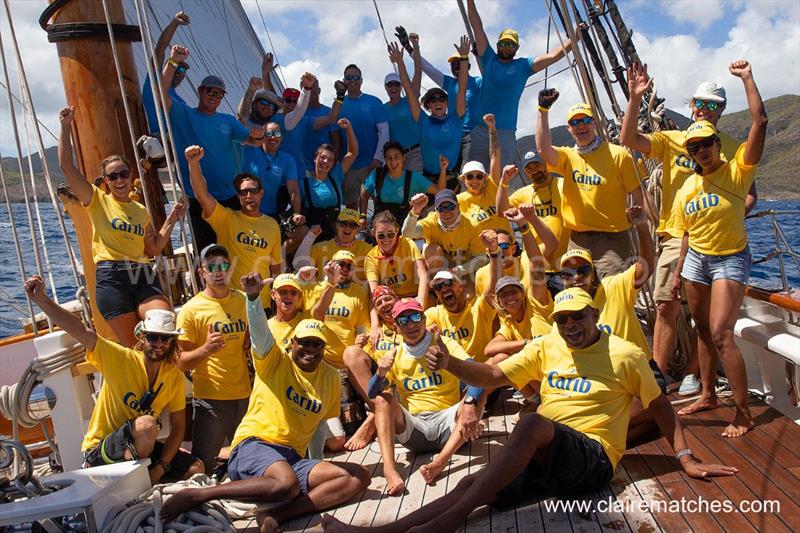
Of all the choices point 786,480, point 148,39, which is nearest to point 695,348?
point 786,480

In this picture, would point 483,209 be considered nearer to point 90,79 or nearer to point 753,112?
point 753,112

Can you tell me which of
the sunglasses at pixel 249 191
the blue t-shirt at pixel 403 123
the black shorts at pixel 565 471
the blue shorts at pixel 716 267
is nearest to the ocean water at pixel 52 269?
the blue t-shirt at pixel 403 123

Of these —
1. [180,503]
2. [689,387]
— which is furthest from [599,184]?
[180,503]

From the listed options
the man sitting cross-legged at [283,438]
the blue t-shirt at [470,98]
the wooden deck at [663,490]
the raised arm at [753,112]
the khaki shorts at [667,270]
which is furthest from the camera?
the blue t-shirt at [470,98]

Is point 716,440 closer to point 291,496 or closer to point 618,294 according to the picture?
point 618,294

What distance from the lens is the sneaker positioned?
4.39 metres

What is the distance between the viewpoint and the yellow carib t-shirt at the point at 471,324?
4531 mm

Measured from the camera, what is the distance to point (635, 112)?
418cm

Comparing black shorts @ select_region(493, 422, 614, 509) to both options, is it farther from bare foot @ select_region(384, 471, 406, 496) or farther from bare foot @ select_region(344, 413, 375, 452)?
bare foot @ select_region(344, 413, 375, 452)

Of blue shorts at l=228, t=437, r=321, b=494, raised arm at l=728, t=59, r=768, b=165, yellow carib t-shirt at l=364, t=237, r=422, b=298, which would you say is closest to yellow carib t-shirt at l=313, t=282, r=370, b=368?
yellow carib t-shirt at l=364, t=237, r=422, b=298

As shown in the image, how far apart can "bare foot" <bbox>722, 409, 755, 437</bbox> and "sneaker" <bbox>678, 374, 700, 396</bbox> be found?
62 cm

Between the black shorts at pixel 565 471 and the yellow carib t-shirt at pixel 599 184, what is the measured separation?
5.79ft

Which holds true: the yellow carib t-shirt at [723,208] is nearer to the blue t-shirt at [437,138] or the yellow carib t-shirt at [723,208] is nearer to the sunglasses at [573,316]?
the sunglasses at [573,316]

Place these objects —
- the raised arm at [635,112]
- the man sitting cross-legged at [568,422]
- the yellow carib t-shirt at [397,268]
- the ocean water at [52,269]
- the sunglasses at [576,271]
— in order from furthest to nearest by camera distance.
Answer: the ocean water at [52,269] < the yellow carib t-shirt at [397,268] < the raised arm at [635,112] < the sunglasses at [576,271] < the man sitting cross-legged at [568,422]
